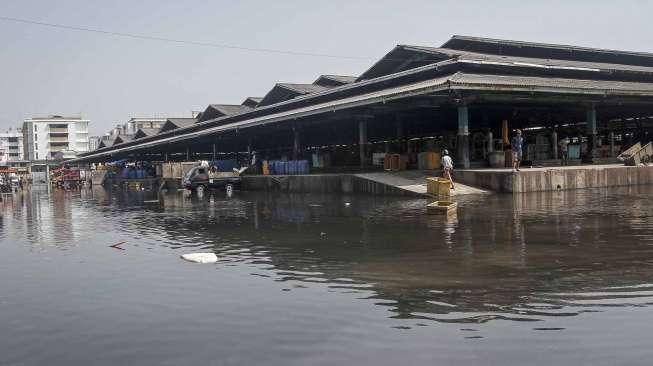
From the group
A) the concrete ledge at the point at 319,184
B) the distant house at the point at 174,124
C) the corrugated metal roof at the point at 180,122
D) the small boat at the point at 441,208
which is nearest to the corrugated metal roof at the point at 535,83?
the concrete ledge at the point at 319,184

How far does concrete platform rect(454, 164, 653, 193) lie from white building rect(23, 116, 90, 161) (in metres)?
129

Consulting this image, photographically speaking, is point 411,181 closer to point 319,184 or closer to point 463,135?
point 463,135

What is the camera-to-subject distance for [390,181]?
80.9 feet

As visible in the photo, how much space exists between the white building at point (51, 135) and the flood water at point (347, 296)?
137m

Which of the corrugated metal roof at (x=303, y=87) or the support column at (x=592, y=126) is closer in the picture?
the support column at (x=592, y=126)

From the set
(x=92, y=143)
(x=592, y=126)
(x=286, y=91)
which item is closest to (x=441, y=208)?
(x=592, y=126)

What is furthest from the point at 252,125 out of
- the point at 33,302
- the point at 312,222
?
the point at 33,302

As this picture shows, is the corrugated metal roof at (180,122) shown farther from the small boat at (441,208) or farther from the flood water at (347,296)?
the small boat at (441,208)

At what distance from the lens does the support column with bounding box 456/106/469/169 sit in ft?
81.7

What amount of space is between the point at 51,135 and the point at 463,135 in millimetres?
133434

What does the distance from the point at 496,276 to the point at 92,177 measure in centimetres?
7630

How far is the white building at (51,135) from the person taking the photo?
13538cm

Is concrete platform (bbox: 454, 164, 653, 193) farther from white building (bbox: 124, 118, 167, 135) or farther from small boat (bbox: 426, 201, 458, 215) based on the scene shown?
white building (bbox: 124, 118, 167, 135)

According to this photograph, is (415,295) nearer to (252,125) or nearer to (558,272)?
(558,272)
